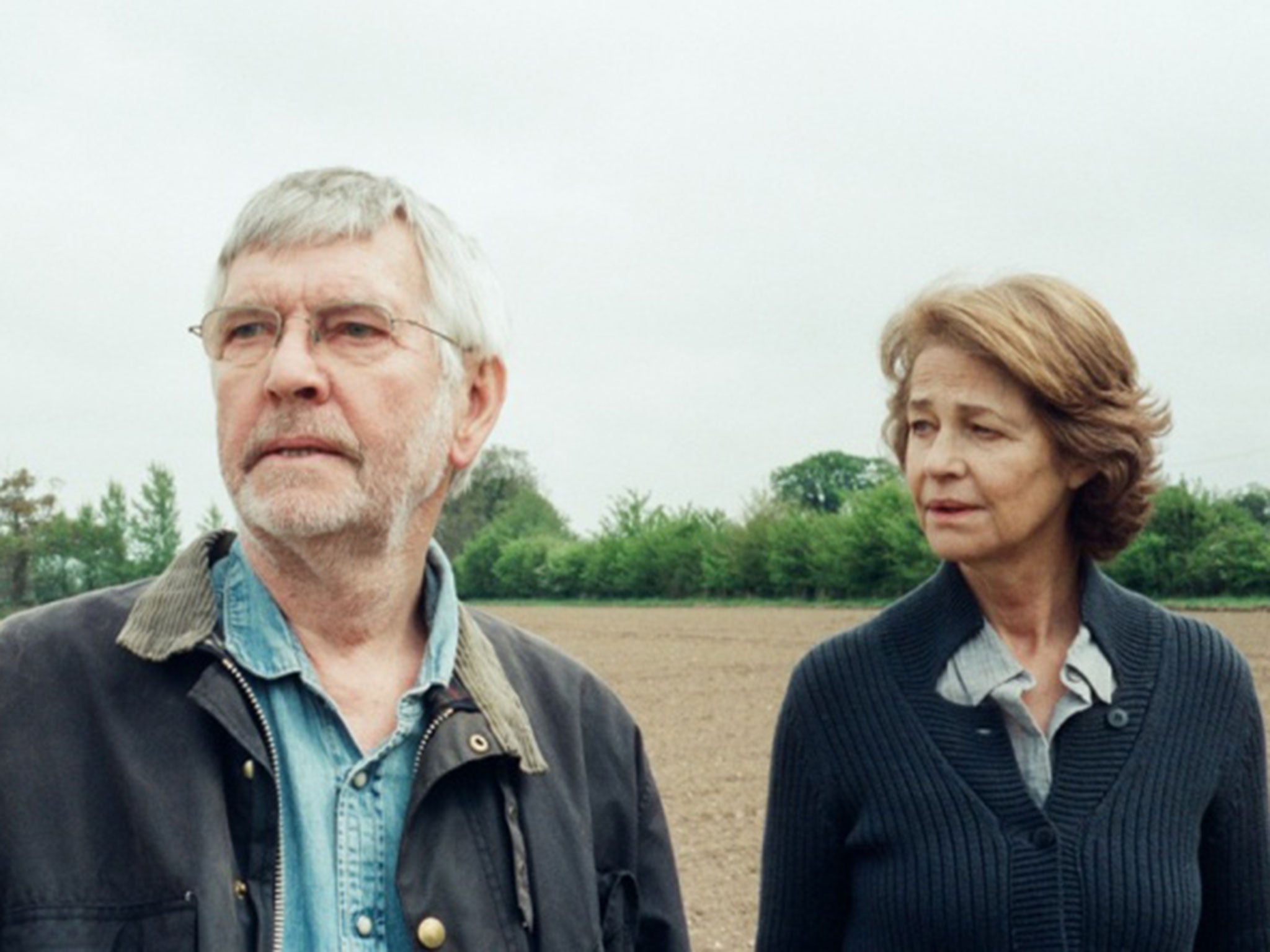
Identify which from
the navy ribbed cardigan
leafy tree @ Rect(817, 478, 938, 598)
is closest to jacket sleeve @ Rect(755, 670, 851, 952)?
the navy ribbed cardigan

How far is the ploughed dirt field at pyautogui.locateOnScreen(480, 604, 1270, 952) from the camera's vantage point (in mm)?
8938

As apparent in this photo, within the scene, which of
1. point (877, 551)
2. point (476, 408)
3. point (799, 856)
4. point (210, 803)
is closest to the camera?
point (210, 803)

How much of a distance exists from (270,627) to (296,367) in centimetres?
43

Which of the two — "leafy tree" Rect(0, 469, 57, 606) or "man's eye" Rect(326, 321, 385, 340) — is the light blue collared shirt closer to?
"man's eye" Rect(326, 321, 385, 340)

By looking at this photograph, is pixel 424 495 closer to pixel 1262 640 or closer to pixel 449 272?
pixel 449 272

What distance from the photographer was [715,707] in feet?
61.4

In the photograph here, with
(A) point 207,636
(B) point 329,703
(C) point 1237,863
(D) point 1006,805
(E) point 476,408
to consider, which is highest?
(E) point 476,408

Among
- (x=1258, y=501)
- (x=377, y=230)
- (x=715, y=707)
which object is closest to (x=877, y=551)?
(x=1258, y=501)

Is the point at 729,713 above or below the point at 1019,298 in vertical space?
below

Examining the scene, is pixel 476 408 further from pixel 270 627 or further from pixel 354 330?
pixel 270 627

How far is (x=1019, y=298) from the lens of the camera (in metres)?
2.66

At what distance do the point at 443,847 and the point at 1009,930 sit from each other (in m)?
1.05

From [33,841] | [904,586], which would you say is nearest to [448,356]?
[33,841]

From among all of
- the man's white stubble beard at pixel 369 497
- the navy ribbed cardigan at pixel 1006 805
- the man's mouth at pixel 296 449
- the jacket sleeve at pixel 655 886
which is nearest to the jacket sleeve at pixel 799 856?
the navy ribbed cardigan at pixel 1006 805
